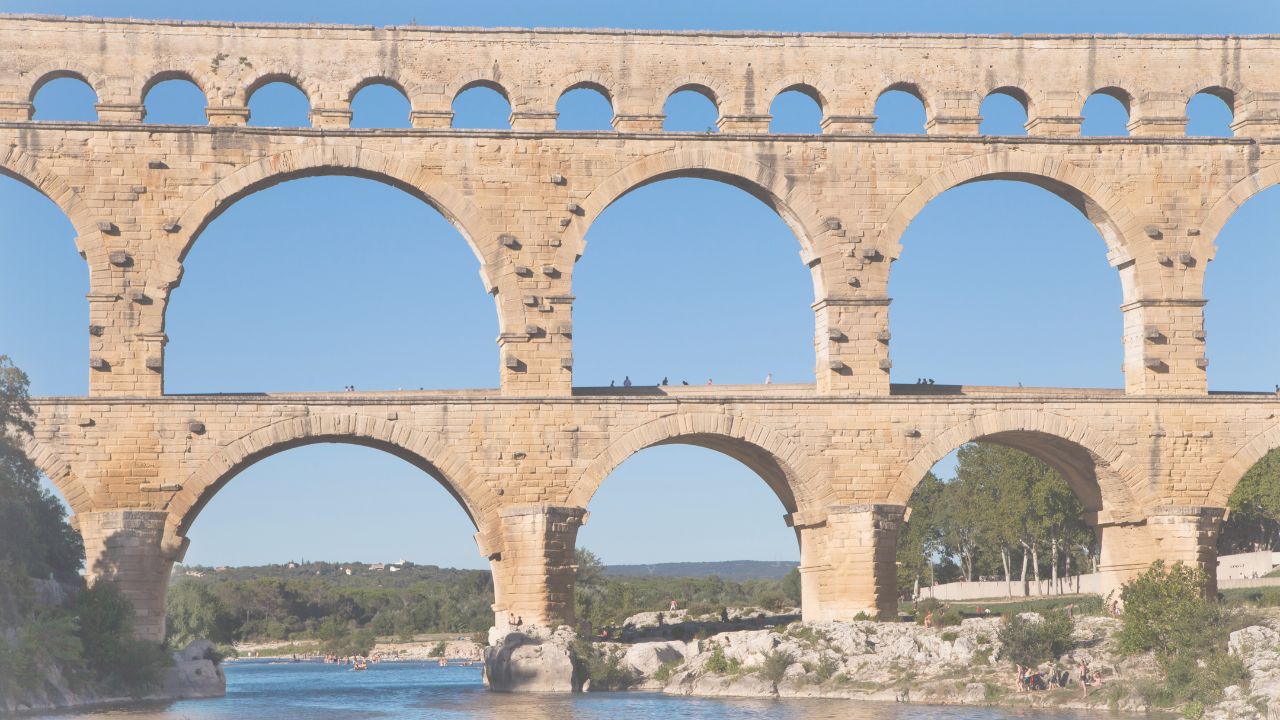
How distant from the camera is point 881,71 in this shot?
31.3 metres

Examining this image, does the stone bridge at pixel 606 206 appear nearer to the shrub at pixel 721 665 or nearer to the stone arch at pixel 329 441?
the stone arch at pixel 329 441

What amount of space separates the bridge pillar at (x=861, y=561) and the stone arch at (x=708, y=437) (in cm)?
65

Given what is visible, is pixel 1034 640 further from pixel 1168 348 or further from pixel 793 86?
pixel 793 86

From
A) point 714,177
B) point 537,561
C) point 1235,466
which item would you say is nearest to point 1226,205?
point 1235,466

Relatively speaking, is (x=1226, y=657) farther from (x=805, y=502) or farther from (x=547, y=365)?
(x=547, y=365)

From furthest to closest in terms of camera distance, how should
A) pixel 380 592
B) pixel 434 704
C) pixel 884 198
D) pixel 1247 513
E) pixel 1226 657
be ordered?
pixel 380 592 < pixel 1247 513 < pixel 884 198 < pixel 434 704 < pixel 1226 657

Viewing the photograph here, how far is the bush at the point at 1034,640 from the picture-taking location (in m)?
27.2

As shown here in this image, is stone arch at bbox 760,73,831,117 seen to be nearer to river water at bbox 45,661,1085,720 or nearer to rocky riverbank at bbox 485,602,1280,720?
rocky riverbank at bbox 485,602,1280,720

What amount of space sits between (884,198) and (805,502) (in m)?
5.51

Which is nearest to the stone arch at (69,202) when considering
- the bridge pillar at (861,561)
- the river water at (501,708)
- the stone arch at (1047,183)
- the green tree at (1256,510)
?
the river water at (501,708)

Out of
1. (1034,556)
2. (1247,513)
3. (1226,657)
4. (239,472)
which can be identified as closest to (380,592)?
(1034,556)

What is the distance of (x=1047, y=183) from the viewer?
31797mm

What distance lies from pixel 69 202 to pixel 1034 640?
17.1 metres

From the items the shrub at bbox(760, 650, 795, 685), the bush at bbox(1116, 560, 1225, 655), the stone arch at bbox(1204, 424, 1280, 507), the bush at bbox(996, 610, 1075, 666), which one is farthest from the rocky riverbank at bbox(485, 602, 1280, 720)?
the stone arch at bbox(1204, 424, 1280, 507)
